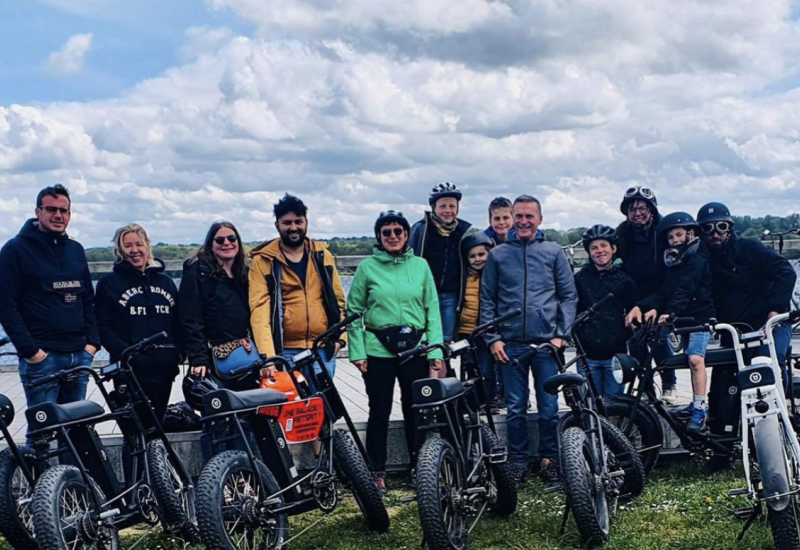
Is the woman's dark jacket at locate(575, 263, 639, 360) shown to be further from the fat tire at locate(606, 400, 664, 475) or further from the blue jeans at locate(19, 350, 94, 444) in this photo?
the blue jeans at locate(19, 350, 94, 444)

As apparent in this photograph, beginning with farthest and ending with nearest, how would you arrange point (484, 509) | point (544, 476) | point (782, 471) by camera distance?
point (544, 476)
point (484, 509)
point (782, 471)

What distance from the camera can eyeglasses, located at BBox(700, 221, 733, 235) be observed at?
6410mm

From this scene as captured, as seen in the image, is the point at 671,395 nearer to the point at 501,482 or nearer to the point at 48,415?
the point at 501,482

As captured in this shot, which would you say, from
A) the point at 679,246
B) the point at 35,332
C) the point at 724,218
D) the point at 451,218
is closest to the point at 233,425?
the point at 35,332

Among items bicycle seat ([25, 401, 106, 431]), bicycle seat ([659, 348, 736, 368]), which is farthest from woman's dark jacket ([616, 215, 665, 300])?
bicycle seat ([25, 401, 106, 431])

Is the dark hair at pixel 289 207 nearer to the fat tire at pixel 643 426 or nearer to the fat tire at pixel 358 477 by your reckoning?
the fat tire at pixel 358 477

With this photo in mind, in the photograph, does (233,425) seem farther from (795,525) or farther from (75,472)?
(795,525)

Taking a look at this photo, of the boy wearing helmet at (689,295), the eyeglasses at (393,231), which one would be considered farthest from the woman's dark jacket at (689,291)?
the eyeglasses at (393,231)

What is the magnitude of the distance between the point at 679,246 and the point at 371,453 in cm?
264

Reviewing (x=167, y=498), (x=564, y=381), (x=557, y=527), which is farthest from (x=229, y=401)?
(x=557, y=527)

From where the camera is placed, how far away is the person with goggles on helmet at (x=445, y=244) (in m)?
6.35

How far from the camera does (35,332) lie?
559cm

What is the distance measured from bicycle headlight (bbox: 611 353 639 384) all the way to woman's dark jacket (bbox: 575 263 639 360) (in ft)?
0.70

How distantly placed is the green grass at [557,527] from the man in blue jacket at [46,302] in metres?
1.10
